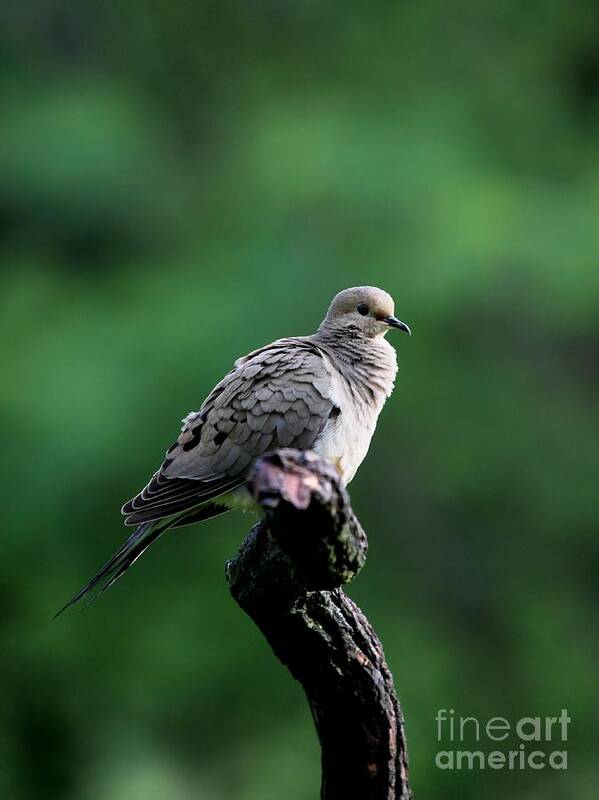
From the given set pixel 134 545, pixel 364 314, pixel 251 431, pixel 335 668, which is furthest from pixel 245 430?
pixel 335 668

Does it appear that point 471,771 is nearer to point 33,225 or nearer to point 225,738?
point 225,738

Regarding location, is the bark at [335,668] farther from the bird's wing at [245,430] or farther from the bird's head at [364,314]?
the bird's head at [364,314]

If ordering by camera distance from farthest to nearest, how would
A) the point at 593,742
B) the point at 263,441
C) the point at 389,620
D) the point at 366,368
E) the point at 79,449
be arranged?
1. the point at 593,742
2. the point at 389,620
3. the point at 79,449
4. the point at 366,368
5. the point at 263,441

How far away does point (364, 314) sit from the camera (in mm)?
4297

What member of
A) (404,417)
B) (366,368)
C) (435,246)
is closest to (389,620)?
(404,417)

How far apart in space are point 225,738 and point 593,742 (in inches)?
96.4

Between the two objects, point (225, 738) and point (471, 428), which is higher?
point (471, 428)

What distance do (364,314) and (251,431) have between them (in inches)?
27.6

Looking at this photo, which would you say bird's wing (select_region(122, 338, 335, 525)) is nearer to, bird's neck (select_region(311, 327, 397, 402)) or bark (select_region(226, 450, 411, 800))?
bird's neck (select_region(311, 327, 397, 402))

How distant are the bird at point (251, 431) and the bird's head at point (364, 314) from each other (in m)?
0.18

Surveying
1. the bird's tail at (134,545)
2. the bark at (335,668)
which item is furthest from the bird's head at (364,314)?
the bark at (335,668)

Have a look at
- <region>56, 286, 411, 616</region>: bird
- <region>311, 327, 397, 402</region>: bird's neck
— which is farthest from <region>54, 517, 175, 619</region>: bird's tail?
<region>311, 327, 397, 402</region>: bird's neck

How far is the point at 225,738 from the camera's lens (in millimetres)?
7625

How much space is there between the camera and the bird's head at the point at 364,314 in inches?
168
